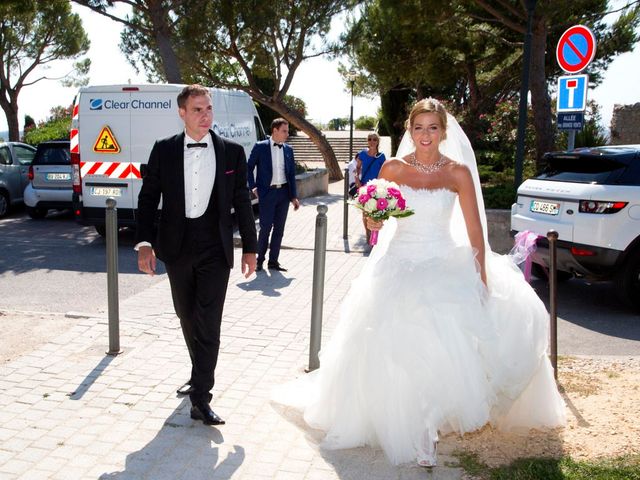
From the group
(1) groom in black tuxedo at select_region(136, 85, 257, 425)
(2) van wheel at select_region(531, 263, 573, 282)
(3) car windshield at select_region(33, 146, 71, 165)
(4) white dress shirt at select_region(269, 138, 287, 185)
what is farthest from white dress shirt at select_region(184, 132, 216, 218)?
(3) car windshield at select_region(33, 146, 71, 165)

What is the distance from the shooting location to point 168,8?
18.2 m

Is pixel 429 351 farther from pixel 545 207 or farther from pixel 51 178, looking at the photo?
pixel 51 178

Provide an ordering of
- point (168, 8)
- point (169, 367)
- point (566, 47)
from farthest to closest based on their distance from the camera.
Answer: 1. point (168, 8)
2. point (566, 47)
3. point (169, 367)

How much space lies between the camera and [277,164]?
932 centimetres

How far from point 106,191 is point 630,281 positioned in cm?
773

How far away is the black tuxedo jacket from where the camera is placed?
14.0 ft

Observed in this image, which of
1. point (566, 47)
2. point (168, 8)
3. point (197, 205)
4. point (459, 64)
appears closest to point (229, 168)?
point (197, 205)

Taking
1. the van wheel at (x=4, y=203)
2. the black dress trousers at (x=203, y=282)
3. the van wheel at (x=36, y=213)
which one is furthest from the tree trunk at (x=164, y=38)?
the black dress trousers at (x=203, y=282)

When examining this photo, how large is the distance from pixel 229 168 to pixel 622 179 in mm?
4570

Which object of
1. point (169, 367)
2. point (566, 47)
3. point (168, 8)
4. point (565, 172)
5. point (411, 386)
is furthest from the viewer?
Result: point (168, 8)

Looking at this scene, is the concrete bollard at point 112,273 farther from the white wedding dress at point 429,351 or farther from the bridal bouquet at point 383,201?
the bridal bouquet at point 383,201

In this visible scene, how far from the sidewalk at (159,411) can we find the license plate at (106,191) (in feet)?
12.8

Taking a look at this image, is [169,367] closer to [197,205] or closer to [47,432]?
[47,432]

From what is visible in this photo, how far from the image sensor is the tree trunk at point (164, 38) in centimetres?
1791
